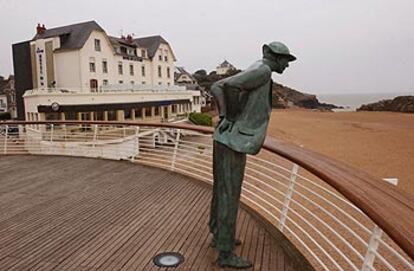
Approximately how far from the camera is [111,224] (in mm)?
3342

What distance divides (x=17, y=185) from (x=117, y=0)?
95.9ft

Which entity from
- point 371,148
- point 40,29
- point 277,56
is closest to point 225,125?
point 277,56

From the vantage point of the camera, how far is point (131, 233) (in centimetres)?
311

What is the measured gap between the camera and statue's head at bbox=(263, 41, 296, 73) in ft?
7.55

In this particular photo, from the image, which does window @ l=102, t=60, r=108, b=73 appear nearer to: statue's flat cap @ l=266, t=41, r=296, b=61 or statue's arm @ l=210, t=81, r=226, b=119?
statue's arm @ l=210, t=81, r=226, b=119

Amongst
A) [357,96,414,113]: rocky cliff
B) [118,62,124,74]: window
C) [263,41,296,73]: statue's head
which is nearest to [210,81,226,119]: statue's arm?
[263,41,296,73]: statue's head

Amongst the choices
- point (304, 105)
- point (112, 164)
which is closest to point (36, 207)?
point (112, 164)

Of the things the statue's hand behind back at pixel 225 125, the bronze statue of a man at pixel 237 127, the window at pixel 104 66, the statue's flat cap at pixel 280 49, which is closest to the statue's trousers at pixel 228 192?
the bronze statue of a man at pixel 237 127

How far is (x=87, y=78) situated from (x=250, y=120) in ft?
69.2

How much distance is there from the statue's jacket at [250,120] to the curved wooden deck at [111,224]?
88 cm

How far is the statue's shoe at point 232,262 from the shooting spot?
7.98 ft

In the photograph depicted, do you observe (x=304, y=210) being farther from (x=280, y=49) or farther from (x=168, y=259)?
(x=280, y=49)

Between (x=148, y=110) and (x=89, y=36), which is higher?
(x=89, y=36)

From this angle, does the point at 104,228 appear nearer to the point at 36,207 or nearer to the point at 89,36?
the point at 36,207
